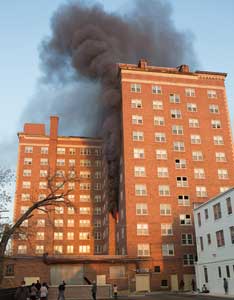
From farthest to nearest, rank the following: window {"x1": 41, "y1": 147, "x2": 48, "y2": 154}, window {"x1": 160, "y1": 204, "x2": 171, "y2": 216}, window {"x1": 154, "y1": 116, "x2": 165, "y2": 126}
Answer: window {"x1": 41, "y1": 147, "x2": 48, "y2": 154}, window {"x1": 154, "y1": 116, "x2": 165, "y2": 126}, window {"x1": 160, "y1": 204, "x2": 171, "y2": 216}

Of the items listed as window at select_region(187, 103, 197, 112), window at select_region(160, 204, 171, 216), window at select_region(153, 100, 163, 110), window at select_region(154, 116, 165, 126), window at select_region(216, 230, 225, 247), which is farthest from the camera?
window at select_region(187, 103, 197, 112)

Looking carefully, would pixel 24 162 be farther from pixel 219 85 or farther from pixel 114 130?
pixel 219 85

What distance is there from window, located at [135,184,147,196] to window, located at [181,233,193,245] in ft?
28.5

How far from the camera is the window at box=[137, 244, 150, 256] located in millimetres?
51397

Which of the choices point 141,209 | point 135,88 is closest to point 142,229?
point 141,209

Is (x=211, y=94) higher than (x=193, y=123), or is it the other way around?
(x=211, y=94)

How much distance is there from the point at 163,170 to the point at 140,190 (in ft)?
17.6

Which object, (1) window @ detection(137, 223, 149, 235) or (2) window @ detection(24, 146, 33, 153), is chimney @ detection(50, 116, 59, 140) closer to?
(2) window @ detection(24, 146, 33, 153)

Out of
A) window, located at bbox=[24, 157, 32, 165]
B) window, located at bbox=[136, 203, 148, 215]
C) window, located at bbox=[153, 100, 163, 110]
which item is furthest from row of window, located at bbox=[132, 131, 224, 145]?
window, located at bbox=[24, 157, 32, 165]

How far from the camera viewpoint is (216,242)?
1527 inches

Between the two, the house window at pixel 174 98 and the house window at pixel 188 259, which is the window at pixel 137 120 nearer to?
the house window at pixel 174 98

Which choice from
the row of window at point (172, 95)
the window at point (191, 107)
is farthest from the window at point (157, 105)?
the window at point (191, 107)

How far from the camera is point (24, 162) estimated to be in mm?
83125

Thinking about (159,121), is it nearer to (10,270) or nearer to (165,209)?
(165,209)
